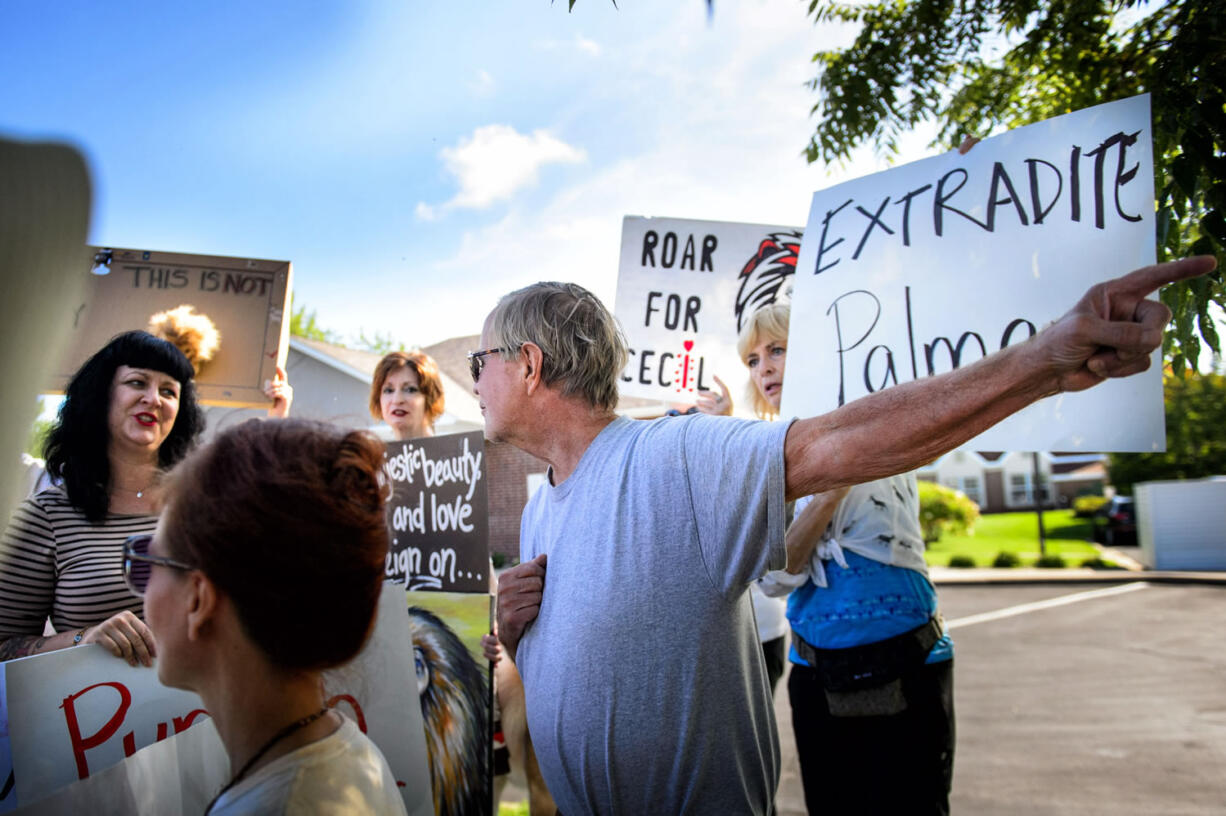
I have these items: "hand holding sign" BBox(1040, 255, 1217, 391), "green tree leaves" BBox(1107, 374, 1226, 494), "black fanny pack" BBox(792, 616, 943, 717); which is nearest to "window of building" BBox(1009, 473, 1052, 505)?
"green tree leaves" BBox(1107, 374, 1226, 494)

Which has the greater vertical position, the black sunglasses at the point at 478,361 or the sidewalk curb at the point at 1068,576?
the black sunglasses at the point at 478,361

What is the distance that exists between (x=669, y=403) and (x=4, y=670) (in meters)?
2.73

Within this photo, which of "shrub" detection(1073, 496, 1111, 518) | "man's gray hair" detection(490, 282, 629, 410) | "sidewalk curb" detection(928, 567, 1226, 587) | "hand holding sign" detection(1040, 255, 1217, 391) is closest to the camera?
"hand holding sign" detection(1040, 255, 1217, 391)

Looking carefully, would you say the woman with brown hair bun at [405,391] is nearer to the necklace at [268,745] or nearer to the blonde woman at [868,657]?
the blonde woman at [868,657]

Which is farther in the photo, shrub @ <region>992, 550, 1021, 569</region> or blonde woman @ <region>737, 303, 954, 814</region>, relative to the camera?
shrub @ <region>992, 550, 1021, 569</region>

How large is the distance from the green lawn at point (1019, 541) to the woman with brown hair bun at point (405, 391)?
23475mm

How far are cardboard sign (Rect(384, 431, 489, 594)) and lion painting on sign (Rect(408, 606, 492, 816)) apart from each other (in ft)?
0.59

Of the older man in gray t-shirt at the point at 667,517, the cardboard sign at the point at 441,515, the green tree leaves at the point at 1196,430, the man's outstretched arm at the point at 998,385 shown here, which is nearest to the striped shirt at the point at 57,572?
the cardboard sign at the point at 441,515

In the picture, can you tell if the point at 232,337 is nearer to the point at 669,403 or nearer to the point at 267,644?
the point at 669,403

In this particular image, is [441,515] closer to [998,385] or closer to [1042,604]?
[998,385]

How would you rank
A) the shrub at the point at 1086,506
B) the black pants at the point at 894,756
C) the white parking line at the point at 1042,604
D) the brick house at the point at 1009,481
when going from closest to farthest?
1. the black pants at the point at 894,756
2. the white parking line at the point at 1042,604
3. the shrub at the point at 1086,506
4. the brick house at the point at 1009,481

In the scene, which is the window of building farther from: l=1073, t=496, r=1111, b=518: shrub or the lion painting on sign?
the lion painting on sign

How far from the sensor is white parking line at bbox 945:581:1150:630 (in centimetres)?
1232

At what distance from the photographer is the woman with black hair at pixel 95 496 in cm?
213
